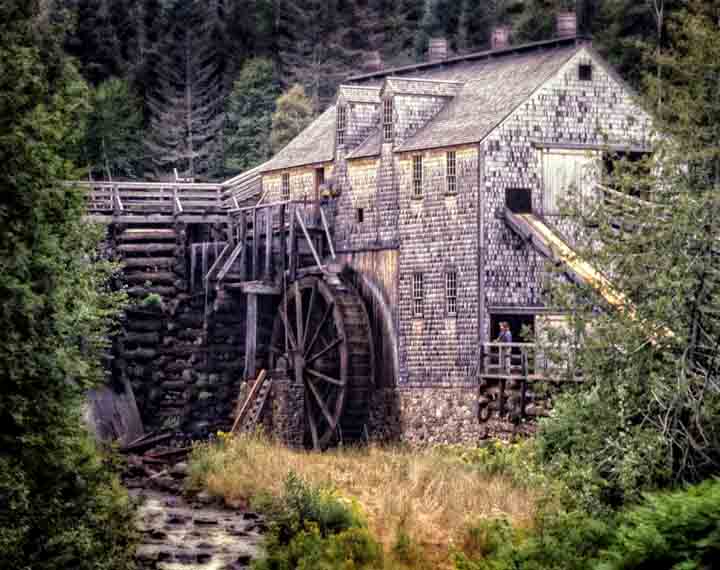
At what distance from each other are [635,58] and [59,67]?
34.2 m

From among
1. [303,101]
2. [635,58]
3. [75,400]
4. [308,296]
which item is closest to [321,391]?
[308,296]

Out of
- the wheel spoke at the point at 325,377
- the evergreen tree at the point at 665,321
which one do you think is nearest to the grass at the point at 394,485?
the evergreen tree at the point at 665,321

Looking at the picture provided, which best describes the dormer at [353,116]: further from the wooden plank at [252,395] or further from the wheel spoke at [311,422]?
the wheel spoke at [311,422]

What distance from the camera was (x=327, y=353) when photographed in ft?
164

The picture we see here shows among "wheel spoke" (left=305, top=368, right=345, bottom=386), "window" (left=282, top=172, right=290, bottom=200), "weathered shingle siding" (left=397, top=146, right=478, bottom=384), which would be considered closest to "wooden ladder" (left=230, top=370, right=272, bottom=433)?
"wheel spoke" (left=305, top=368, right=345, bottom=386)

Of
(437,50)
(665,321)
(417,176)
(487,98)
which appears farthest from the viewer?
(437,50)

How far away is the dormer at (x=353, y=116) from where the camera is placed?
167 feet

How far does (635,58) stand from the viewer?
5753 cm

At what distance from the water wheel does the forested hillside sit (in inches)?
888

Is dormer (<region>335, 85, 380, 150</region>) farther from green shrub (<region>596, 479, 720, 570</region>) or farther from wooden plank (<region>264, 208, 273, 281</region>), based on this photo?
green shrub (<region>596, 479, 720, 570</region>)

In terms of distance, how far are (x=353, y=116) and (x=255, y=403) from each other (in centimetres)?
854

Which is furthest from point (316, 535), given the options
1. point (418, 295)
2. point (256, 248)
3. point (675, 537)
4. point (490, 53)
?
point (490, 53)

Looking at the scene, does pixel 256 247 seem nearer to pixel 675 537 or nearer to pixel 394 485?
pixel 394 485

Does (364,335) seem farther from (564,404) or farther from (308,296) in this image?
(564,404)
